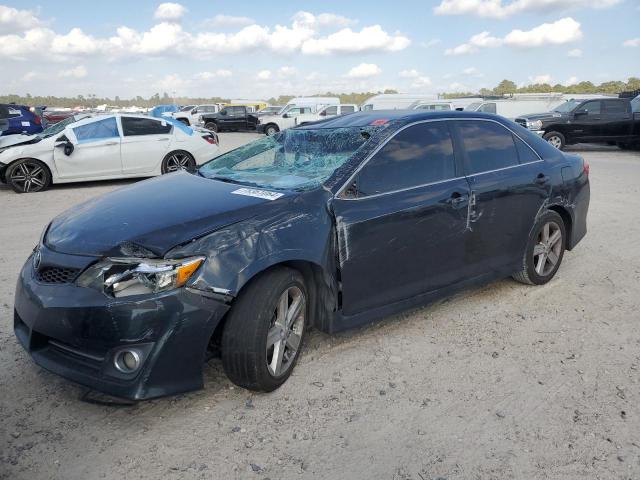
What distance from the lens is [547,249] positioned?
487cm

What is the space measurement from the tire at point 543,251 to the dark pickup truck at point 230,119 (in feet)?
93.5

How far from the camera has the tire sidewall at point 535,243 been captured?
15.2 feet

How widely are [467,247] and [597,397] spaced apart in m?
1.33

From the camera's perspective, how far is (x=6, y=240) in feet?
21.9

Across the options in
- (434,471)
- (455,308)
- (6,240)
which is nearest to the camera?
(434,471)

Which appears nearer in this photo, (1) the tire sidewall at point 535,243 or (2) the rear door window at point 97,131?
(1) the tire sidewall at point 535,243

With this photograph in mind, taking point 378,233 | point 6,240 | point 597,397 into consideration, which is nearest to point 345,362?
point 378,233

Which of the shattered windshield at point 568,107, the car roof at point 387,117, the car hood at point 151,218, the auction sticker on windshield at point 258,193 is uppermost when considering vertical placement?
the car roof at point 387,117

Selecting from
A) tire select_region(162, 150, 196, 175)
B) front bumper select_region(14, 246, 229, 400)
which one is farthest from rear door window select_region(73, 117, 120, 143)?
front bumper select_region(14, 246, 229, 400)

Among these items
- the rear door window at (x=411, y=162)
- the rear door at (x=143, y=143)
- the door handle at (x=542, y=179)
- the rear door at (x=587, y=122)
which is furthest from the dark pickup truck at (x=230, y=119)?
the rear door window at (x=411, y=162)

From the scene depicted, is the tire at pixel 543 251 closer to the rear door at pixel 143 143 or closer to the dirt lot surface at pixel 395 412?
the dirt lot surface at pixel 395 412

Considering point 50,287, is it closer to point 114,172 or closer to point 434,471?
point 434,471

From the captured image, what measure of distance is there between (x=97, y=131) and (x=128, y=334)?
904cm

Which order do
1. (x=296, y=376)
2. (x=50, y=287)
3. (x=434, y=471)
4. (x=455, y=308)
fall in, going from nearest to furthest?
1. (x=434, y=471)
2. (x=50, y=287)
3. (x=296, y=376)
4. (x=455, y=308)
